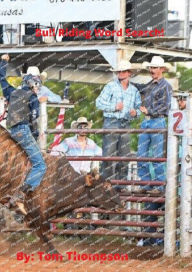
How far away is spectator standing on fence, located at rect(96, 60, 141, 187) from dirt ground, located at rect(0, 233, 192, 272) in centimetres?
98

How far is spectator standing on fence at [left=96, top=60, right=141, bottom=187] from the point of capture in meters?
12.2

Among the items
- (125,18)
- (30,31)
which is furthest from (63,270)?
(30,31)

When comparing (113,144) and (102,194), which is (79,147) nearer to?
(113,144)

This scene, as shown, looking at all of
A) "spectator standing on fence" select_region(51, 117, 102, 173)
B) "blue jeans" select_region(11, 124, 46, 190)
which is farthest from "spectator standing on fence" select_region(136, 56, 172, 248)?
"spectator standing on fence" select_region(51, 117, 102, 173)

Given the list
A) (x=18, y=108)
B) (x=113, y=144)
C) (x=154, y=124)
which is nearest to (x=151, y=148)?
(x=154, y=124)

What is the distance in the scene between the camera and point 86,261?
1041 centimetres

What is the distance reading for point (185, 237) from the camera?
10.4 metres

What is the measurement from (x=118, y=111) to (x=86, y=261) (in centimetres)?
255

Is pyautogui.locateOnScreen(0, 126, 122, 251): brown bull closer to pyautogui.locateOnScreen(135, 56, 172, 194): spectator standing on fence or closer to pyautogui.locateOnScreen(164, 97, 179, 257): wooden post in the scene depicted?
pyautogui.locateOnScreen(135, 56, 172, 194): spectator standing on fence

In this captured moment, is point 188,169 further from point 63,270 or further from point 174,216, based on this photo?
point 63,270

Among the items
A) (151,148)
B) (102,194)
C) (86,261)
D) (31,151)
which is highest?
(31,151)

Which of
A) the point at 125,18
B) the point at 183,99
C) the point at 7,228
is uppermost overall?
the point at 125,18

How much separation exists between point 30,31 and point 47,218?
5.18 m

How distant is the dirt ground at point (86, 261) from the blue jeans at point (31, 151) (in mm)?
873
